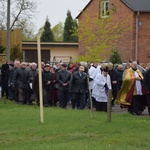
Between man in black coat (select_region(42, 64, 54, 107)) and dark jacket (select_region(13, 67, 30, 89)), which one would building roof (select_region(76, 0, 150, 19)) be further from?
man in black coat (select_region(42, 64, 54, 107))

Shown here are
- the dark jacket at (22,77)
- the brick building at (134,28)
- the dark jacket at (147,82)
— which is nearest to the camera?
the dark jacket at (147,82)

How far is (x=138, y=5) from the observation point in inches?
1911

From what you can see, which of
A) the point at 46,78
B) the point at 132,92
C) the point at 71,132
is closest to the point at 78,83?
the point at 46,78

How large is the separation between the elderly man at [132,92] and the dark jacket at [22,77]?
20.3 feet

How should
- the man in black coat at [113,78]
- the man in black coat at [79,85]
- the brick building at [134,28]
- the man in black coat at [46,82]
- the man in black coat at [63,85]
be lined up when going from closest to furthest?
the man in black coat at [79,85], the man in black coat at [113,78], the man in black coat at [63,85], the man in black coat at [46,82], the brick building at [134,28]

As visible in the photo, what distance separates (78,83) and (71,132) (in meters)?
8.78

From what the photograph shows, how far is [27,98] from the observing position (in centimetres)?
2577

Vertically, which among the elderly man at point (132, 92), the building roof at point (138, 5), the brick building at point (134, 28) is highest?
the building roof at point (138, 5)

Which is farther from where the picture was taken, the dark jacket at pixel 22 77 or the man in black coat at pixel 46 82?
the dark jacket at pixel 22 77

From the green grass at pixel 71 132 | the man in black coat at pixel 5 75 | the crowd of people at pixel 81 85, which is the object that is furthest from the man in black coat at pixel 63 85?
the man in black coat at pixel 5 75

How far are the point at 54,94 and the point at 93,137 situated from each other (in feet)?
38.3

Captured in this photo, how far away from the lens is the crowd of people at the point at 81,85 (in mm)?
20234

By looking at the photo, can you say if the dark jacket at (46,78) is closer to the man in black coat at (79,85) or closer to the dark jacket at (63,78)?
the dark jacket at (63,78)

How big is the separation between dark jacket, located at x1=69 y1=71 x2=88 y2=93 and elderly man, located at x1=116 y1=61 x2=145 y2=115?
2583mm
